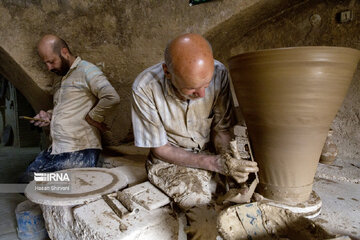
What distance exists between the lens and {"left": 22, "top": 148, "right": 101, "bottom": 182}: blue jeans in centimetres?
262

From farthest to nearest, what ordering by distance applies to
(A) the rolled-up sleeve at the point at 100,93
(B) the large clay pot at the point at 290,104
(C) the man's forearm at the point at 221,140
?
(A) the rolled-up sleeve at the point at 100,93
(C) the man's forearm at the point at 221,140
(B) the large clay pot at the point at 290,104

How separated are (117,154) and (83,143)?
1.77 ft

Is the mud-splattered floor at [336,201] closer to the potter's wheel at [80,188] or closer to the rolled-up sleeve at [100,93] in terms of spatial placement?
the potter's wheel at [80,188]

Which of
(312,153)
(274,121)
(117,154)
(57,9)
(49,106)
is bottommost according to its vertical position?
(117,154)

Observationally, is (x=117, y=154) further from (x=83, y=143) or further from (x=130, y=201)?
(x=130, y=201)

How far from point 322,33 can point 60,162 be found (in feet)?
10.1

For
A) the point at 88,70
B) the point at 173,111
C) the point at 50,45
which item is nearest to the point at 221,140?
the point at 173,111

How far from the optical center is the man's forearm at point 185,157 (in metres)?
1.57

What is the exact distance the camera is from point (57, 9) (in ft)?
10.1

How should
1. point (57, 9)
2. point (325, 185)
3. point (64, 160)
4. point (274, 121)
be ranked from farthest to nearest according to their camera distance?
point (57, 9)
point (64, 160)
point (325, 185)
point (274, 121)

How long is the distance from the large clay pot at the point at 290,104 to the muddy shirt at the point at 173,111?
1.00ft

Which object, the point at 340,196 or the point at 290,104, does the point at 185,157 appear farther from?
the point at 340,196

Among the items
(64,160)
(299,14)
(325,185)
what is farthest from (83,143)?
(299,14)

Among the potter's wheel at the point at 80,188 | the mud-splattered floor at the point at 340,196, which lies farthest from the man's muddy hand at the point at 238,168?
the potter's wheel at the point at 80,188
